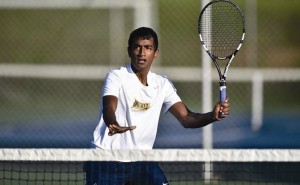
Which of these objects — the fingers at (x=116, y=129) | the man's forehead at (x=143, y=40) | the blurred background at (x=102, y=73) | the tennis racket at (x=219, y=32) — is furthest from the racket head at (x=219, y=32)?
the fingers at (x=116, y=129)

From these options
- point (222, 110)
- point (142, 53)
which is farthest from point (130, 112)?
point (222, 110)

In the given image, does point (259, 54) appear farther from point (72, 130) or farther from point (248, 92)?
point (72, 130)

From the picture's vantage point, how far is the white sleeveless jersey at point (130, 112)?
5.04 metres

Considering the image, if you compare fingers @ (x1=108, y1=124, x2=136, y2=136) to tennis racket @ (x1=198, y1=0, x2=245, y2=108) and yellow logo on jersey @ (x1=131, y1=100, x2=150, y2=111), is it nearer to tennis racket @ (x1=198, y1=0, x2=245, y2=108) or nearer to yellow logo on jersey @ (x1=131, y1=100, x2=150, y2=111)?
yellow logo on jersey @ (x1=131, y1=100, x2=150, y2=111)

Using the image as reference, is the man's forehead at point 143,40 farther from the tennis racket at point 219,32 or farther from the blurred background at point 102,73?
the blurred background at point 102,73

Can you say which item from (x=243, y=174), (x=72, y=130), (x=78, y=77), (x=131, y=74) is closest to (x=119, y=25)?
(x=78, y=77)

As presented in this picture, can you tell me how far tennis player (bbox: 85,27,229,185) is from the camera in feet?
16.3

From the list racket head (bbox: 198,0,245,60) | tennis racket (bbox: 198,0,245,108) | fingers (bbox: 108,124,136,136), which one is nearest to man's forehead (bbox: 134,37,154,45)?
fingers (bbox: 108,124,136,136)

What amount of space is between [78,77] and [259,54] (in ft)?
10.3

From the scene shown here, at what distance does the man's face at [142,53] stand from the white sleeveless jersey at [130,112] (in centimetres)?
6

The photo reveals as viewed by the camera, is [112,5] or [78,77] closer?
[112,5]

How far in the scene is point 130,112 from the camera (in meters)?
5.05

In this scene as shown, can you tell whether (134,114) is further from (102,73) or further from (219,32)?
(102,73)

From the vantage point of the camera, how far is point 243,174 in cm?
878
